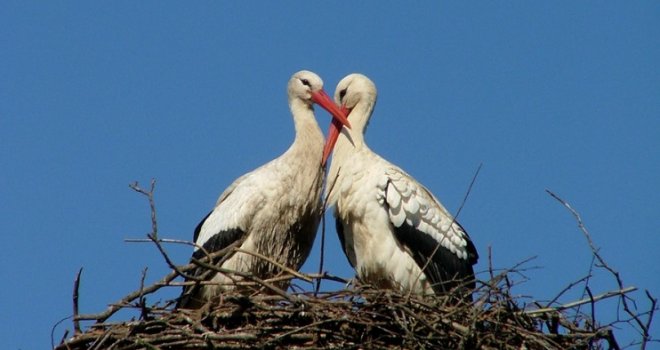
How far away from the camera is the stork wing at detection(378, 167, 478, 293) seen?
990 cm

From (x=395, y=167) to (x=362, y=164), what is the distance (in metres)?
0.21

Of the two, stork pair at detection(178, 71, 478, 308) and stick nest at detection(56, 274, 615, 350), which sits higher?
stork pair at detection(178, 71, 478, 308)

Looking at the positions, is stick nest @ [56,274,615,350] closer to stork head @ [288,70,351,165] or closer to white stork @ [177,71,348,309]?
white stork @ [177,71,348,309]

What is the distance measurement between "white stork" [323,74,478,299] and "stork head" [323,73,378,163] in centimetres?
26

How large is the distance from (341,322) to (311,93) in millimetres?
2354

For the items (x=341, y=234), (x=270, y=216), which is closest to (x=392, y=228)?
(x=341, y=234)

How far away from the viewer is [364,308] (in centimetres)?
874

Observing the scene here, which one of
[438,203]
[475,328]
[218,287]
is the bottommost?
[475,328]

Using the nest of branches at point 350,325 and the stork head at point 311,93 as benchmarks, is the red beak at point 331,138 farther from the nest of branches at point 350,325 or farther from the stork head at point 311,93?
the nest of branches at point 350,325

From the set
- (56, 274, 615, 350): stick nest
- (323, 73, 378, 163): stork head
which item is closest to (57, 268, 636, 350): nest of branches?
(56, 274, 615, 350): stick nest

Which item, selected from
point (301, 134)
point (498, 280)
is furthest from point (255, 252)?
point (498, 280)

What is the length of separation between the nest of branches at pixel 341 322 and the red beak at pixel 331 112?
5.17 ft

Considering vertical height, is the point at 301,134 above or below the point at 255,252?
above

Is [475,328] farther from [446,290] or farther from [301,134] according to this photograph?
[301,134]
